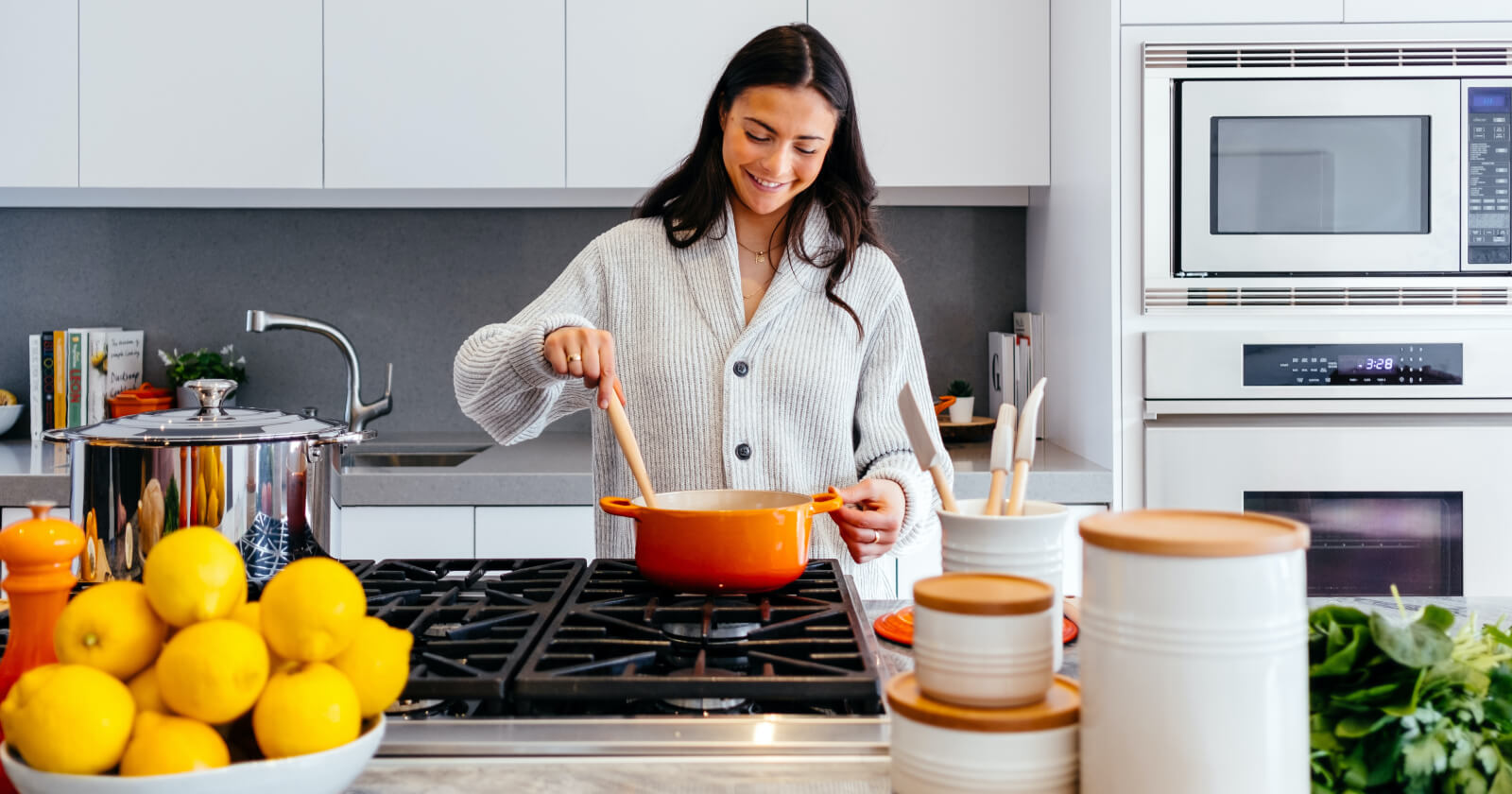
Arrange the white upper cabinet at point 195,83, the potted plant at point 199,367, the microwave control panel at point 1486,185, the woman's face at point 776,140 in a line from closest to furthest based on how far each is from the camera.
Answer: the woman's face at point 776,140 < the microwave control panel at point 1486,185 < the white upper cabinet at point 195,83 < the potted plant at point 199,367

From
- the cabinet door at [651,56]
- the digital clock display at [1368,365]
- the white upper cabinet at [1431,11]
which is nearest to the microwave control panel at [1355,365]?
the digital clock display at [1368,365]

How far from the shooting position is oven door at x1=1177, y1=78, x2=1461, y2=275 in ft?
6.82

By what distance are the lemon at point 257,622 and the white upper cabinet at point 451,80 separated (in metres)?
1.89

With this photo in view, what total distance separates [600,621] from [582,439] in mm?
1816

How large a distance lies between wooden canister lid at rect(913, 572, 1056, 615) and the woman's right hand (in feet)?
1.98

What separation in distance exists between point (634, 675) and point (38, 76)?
2.32 meters

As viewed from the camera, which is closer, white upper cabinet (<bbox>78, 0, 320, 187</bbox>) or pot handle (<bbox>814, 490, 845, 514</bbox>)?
pot handle (<bbox>814, 490, 845, 514</bbox>)

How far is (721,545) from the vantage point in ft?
3.34

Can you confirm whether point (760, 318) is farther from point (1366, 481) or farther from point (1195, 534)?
point (1366, 481)

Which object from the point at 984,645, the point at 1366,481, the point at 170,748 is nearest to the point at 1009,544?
the point at 984,645

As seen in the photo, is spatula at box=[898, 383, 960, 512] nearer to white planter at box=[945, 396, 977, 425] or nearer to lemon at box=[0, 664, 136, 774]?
lemon at box=[0, 664, 136, 774]

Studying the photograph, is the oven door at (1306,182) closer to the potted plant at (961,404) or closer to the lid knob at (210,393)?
the potted plant at (961,404)

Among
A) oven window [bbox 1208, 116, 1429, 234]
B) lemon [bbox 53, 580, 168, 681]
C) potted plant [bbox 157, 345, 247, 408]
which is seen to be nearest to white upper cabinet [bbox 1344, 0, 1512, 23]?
oven window [bbox 1208, 116, 1429, 234]

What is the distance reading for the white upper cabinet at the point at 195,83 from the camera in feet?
7.98
